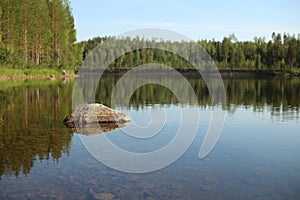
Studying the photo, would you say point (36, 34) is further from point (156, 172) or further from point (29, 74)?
point (156, 172)

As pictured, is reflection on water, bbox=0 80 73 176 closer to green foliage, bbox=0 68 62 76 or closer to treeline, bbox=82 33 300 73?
green foliage, bbox=0 68 62 76

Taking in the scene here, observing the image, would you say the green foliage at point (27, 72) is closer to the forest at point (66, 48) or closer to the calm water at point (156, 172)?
the forest at point (66, 48)

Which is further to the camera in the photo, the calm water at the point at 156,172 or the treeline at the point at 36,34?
the treeline at the point at 36,34

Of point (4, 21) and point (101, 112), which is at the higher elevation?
point (4, 21)

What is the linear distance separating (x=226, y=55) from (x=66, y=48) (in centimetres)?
7898

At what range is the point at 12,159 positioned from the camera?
1184 centimetres

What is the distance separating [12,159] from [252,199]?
7786mm

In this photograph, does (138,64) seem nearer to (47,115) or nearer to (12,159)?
(47,115)

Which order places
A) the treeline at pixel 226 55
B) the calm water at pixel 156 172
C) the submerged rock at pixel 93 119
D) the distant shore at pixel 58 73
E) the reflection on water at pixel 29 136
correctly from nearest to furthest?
the calm water at pixel 156 172
the reflection on water at pixel 29 136
the submerged rock at pixel 93 119
the distant shore at pixel 58 73
the treeline at pixel 226 55

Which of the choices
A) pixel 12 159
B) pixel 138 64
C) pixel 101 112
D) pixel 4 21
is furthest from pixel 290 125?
pixel 138 64

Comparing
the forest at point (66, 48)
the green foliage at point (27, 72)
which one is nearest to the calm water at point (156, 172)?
the forest at point (66, 48)

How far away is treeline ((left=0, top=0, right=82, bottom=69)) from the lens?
220ft

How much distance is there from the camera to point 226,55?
150375 mm

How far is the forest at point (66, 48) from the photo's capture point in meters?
68.1
